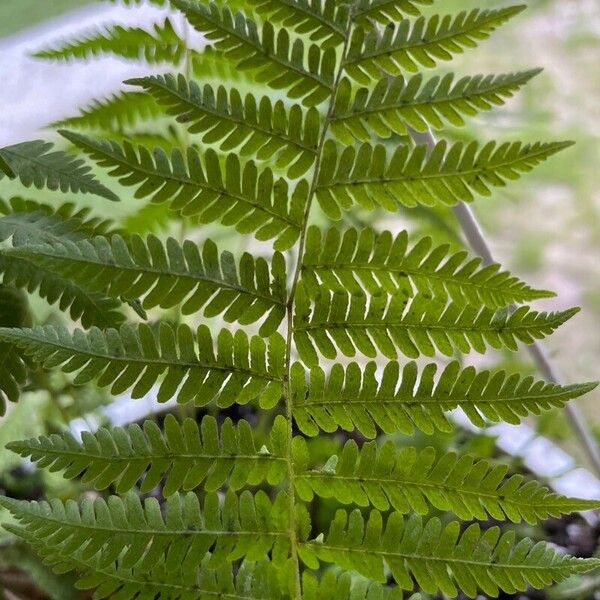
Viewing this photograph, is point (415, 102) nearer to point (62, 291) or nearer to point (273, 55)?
point (273, 55)

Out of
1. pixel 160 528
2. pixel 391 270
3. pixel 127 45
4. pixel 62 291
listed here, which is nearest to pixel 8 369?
pixel 62 291

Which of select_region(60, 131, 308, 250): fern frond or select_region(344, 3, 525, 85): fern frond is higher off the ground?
select_region(344, 3, 525, 85): fern frond

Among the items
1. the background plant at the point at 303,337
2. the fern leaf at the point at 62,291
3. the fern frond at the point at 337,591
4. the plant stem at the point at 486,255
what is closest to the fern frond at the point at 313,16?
the background plant at the point at 303,337

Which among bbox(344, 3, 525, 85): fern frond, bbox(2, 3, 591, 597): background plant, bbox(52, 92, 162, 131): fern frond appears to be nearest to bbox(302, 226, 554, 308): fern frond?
bbox(2, 3, 591, 597): background plant

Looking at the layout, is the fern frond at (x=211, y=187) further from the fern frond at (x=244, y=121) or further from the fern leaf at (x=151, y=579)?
the fern leaf at (x=151, y=579)

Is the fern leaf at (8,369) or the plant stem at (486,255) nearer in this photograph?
the fern leaf at (8,369)

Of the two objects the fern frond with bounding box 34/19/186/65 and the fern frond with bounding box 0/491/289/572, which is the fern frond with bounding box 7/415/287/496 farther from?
the fern frond with bounding box 34/19/186/65

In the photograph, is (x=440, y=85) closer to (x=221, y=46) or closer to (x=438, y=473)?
(x=221, y=46)
